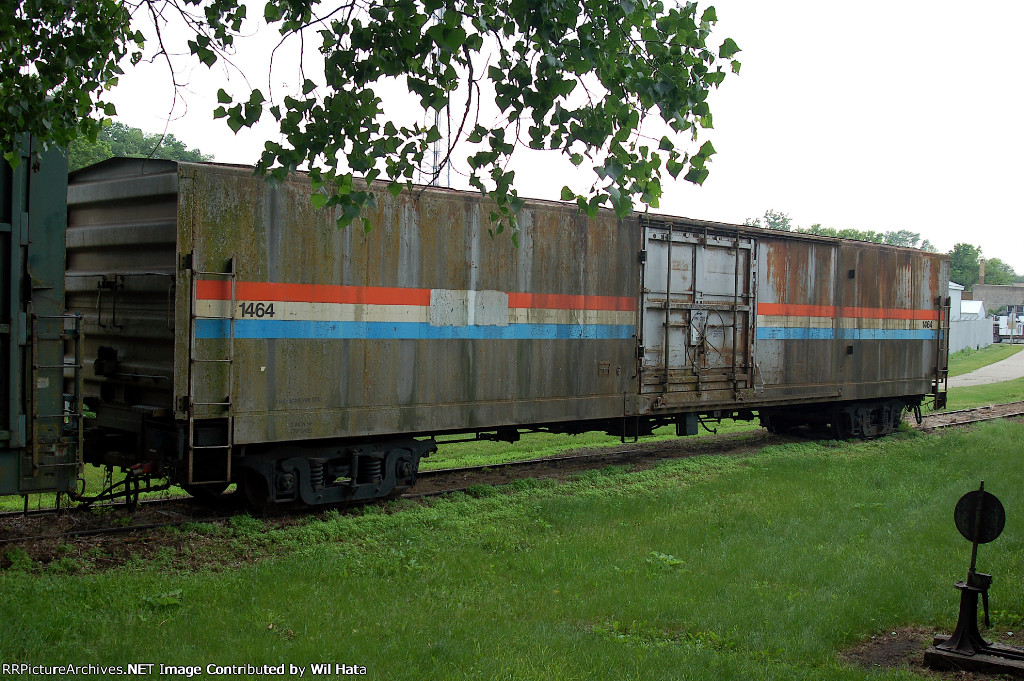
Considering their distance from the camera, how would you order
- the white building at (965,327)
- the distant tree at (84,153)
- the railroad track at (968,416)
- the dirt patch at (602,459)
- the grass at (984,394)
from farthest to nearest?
1. the white building at (965,327)
2. the distant tree at (84,153)
3. the grass at (984,394)
4. the railroad track at (968,416)
5. the dirt patch at (602,459)

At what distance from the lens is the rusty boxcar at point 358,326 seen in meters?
7.90

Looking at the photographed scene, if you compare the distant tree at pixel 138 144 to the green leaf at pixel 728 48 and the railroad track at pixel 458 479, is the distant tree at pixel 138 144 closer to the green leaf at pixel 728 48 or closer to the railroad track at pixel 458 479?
the railroad track at pixel 458 479

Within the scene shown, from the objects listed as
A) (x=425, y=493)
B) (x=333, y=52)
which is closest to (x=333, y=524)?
(x=425, y=493)

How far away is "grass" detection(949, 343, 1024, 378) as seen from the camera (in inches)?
1662

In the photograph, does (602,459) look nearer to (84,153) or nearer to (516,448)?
(516,448)

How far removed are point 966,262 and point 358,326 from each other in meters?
129

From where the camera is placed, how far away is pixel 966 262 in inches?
4663

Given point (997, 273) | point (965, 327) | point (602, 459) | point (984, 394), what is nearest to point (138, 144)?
point (602, 459)

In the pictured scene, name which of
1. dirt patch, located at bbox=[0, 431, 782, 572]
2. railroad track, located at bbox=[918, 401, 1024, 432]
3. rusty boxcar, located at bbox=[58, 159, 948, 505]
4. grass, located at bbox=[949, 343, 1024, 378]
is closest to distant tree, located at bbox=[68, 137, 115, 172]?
A: rusty boxcar, located at bbox=[58, 159, 948, 505]

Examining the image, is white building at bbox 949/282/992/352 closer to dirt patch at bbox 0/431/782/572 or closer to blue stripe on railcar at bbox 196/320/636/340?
blue stripe on railcar at bbox 196/320/636/340

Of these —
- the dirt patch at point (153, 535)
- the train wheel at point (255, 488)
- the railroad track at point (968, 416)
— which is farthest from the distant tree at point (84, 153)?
the railroad track at point (968, 416)

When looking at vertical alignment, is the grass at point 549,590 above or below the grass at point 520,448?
above

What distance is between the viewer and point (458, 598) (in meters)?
6.13

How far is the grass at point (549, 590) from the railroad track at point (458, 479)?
0.72 m
